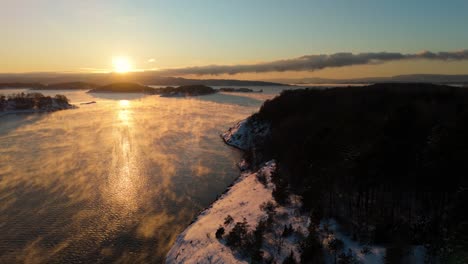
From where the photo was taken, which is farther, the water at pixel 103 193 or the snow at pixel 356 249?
the water at pixel 103 193

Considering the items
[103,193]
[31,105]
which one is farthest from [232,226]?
[31,105]

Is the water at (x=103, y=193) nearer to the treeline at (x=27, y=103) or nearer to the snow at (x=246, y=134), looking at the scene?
the snow at (x=246, y=134)

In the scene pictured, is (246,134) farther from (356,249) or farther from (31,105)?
(31,105)

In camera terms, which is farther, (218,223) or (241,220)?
(218,223)

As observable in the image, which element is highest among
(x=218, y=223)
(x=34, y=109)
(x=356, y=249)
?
(x=34, y=109)

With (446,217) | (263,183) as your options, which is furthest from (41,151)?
(446,217)

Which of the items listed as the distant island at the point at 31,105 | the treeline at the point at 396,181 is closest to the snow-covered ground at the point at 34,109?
the distant island at the point at 31,105
